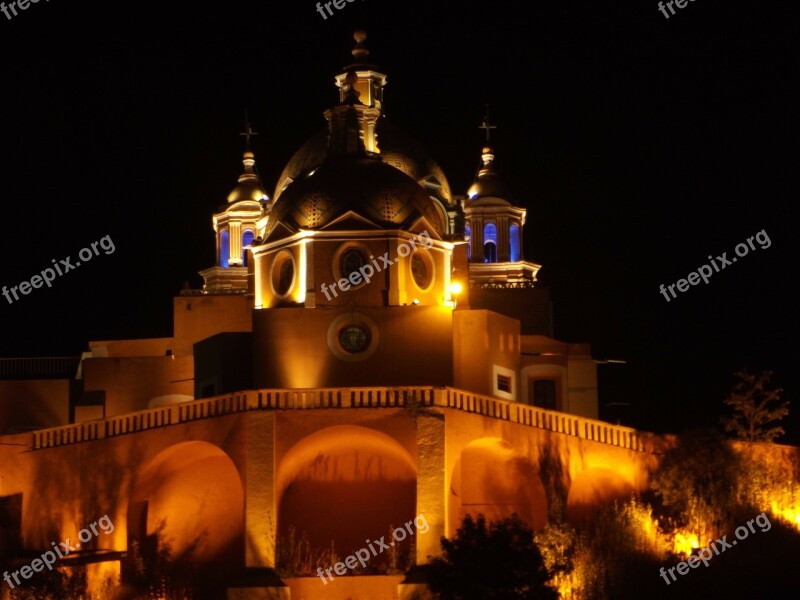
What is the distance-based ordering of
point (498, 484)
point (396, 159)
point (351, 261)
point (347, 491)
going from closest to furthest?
point (347, 491) → point (498, 484) → point (351, 261) → point (396, 159)

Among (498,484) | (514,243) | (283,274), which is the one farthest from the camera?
(514,243)

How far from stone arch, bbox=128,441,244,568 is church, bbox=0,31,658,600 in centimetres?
5

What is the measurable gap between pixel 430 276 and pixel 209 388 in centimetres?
656

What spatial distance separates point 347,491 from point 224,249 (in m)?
22.6

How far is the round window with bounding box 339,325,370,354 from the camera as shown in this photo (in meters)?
50.6

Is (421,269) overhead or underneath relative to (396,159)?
underneath

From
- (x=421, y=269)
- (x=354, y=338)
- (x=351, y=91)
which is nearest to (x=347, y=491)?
(x=354, y=338)

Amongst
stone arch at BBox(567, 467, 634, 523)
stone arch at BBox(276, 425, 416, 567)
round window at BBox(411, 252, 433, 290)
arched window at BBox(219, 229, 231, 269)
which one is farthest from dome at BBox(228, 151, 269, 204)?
stone arch at BBox(567, 467, 634, 523)

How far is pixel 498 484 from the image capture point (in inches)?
1852

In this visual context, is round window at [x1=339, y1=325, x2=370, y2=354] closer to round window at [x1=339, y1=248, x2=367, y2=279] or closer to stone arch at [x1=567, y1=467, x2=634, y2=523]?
round window at [x1=339, y1=248, x2=367, y2=279]

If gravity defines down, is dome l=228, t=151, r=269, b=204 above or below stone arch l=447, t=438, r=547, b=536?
above

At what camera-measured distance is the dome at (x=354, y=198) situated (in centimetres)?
5206

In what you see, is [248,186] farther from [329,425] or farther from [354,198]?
[329,425]

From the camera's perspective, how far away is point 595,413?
56.3 metres
